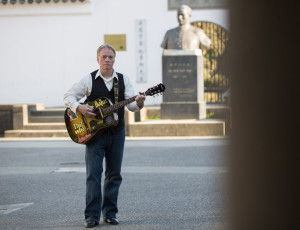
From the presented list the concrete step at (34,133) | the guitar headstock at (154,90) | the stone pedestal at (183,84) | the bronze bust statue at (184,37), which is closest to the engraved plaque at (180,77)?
the stone pedestal at (183,84)

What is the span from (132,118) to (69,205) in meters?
10.0

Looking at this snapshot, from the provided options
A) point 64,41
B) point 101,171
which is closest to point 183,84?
point 64,41

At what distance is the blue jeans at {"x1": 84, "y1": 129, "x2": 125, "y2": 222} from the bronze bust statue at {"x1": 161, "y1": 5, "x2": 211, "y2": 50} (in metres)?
12.2

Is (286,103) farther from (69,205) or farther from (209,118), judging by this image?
(209,118)

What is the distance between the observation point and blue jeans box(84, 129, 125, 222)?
17.4ft

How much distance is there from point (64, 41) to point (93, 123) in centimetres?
1757

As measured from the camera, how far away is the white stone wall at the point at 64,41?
21.7 meters

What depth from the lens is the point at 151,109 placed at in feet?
61.3

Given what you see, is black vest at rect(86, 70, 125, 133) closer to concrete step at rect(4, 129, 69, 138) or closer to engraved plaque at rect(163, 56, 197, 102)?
concrete step at rect(4, 129, 69, 138)

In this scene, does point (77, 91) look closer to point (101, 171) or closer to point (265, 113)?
point (101, 171)

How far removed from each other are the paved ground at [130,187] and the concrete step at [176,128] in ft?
6.05

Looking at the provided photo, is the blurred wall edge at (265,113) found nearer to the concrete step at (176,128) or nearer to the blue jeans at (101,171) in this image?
the blue jeans at (101,171)

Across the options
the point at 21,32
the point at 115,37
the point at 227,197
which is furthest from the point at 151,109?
the point at 227,197

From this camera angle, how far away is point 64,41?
22.5m
